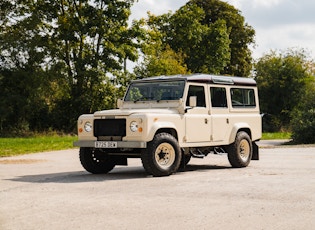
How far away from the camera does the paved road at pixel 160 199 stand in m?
7.23

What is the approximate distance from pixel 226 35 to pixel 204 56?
3147 mm

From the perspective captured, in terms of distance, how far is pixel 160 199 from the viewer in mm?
9164

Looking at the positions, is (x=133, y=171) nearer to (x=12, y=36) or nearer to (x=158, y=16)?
(x=12, y=36)

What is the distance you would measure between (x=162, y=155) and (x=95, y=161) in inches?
72.8

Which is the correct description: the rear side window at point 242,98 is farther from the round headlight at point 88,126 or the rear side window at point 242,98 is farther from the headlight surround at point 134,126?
the round headlight at point 88,126

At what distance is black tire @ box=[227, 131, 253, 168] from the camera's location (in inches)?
577

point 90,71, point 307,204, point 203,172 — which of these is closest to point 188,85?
point 203,172

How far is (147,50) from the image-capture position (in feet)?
140

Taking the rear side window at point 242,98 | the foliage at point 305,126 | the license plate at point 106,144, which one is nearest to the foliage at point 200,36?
the foliage at point 305,126

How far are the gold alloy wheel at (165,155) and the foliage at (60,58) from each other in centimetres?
2600

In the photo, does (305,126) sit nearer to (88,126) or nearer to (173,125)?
(173,125)

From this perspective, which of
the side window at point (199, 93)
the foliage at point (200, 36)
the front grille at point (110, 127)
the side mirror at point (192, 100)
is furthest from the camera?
the foliage at point (200, 36)

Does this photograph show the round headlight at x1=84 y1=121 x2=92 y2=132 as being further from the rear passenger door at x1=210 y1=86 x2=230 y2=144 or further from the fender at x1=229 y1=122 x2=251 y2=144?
the fender at x1=229 y1=122 x2=251 y2=144

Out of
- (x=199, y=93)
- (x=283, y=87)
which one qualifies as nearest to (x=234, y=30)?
(x=283, y=87)
